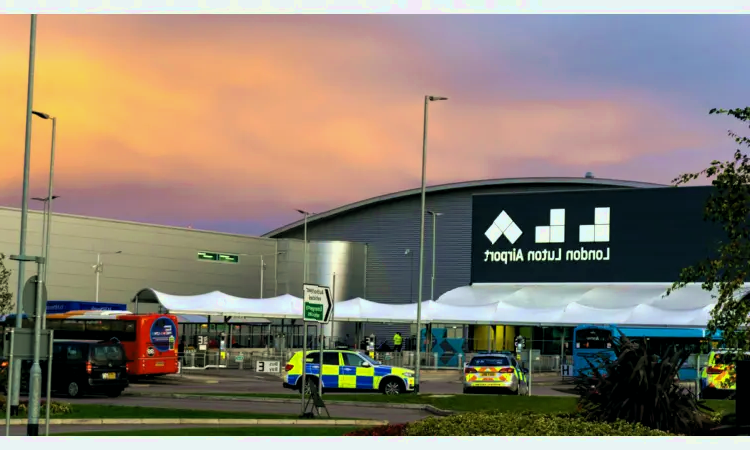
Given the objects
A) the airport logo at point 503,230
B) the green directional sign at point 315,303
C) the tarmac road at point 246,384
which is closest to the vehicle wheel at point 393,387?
the tarmac road at point 246,384

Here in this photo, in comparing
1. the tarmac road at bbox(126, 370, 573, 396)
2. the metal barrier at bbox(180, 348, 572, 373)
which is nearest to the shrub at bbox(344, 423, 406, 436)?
the tarmac road at bbox(126, 370, 573, 396)

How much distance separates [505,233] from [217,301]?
21.3m

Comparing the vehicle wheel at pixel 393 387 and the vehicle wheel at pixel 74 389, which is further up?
the vehicle wheel at pixel 393 387

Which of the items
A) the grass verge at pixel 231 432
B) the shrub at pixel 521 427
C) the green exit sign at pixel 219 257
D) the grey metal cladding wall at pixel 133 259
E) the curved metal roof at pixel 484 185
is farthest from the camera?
the green exit sign at pixel 219 257

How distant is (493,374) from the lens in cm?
3950

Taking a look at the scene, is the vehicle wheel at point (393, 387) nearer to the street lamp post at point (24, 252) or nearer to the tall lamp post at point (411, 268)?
the street lamp post at point (24, 252)

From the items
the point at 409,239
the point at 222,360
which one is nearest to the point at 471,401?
the point at 222,360

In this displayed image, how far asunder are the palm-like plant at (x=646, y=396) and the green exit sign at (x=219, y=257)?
80572 mm

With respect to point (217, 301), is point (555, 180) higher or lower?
higher

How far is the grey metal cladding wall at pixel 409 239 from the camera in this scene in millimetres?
97312

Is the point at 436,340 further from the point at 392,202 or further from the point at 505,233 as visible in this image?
Result: the point at 392,202

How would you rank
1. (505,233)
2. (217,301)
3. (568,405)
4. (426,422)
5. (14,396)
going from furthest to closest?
(505,233) < (217,301) < (568,405) < (14,396) < (426,422)

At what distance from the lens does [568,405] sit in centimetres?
3011

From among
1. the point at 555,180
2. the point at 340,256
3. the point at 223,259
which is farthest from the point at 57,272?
the point at 555,180
